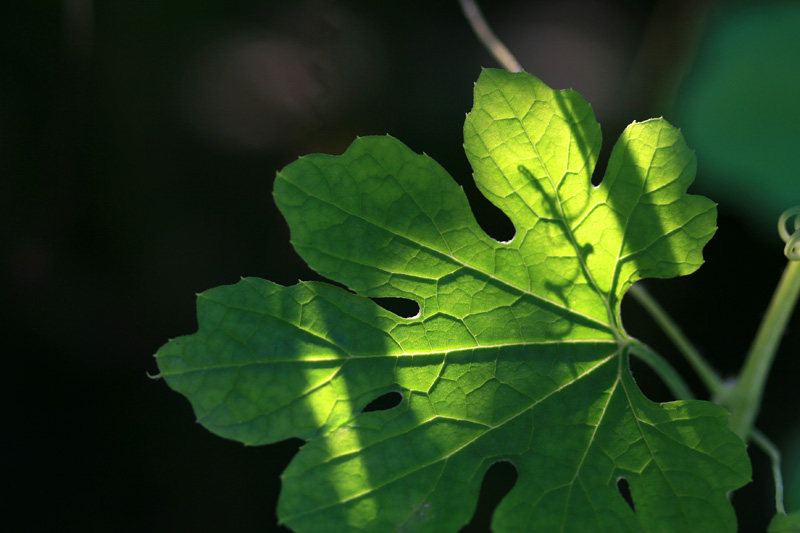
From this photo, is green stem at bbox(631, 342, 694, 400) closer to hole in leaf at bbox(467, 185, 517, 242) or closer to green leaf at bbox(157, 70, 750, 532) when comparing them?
green leaf at bbox(157, 70, 750, 532)

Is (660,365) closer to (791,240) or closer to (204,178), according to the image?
(791,240)

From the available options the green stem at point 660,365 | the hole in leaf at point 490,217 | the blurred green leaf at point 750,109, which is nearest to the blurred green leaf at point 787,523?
the green stem at point 660,365

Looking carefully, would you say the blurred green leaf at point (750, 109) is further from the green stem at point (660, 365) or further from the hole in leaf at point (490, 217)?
the green stem at point (660, 365)

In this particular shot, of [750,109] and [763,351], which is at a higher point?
[750,109]

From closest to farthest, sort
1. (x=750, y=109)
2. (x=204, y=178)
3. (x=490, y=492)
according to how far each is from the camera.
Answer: (x=750, y=109), (x=490, y=492), (x=204, y=178)

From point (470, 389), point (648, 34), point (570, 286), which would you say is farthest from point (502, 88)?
point (648, 34)

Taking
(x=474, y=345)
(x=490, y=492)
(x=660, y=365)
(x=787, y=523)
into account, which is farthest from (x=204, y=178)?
(x=787, y=523)

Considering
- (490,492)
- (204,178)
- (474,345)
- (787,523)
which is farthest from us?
(204,178)
